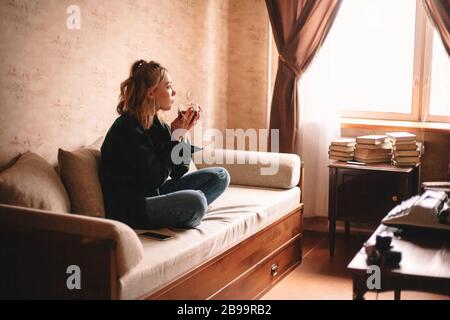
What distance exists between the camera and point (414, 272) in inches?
84.7

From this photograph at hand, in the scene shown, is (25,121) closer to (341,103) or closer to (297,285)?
(297,285)

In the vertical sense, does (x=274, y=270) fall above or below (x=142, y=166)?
below

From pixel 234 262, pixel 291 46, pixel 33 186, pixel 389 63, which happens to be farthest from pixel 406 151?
pixel 33 186

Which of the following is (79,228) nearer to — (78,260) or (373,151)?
(78,260)

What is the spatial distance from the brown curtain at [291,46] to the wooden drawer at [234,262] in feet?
2.55

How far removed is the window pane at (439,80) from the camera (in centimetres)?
413

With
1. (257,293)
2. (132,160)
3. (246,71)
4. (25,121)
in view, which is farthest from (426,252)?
(246,71)

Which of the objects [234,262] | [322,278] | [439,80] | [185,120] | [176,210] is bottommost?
[322,278]

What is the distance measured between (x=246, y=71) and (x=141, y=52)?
46.2 inches

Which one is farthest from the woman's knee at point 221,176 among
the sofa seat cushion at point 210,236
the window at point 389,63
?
the window at point 389,63

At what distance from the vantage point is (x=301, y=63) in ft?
14.1

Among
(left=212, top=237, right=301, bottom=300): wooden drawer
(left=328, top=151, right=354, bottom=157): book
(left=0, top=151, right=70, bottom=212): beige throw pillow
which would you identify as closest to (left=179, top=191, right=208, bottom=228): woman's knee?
(left=212, top=237, right=301, bottom=300): wooden drawer

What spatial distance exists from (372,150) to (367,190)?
0.25m

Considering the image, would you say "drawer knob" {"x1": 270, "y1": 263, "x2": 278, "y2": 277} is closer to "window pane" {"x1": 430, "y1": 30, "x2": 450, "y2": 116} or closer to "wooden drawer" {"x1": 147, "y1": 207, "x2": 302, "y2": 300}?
"wooden drawer" {"x1": 147, "y1": 207, "x2": 302, "y2": 300}
